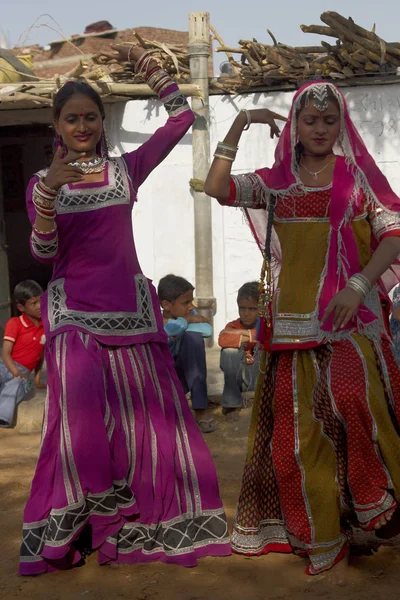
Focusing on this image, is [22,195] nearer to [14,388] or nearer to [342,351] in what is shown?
[14,388]

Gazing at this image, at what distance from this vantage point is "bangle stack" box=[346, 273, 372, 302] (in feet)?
11.6

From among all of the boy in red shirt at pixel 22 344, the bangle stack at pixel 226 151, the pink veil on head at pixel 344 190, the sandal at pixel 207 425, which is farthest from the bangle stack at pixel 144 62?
the boy in red shirt at pixel 22 344

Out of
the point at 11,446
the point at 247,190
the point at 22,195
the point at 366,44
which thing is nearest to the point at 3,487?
the point at 11,446

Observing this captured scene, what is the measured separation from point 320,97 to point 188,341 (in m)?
3.22

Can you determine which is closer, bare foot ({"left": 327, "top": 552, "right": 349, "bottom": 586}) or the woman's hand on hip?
the woman's hand on hip

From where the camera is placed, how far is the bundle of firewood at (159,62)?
27.8 ft

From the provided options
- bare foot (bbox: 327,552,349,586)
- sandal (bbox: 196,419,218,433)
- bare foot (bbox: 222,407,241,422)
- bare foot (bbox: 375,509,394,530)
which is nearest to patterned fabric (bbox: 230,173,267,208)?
bare foot (bbox: 375,509,394,530)

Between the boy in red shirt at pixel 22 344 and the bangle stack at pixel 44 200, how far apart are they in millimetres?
3441

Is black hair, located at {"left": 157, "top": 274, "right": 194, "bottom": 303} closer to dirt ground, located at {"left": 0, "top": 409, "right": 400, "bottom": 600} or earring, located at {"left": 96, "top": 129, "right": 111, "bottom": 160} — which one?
earring, located at {"left": 96, "top": 129, "right": 111, "bottom": 160}

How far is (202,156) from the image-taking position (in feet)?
27.9

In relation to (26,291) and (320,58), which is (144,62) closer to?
(26,291)

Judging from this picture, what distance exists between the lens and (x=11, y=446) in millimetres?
6566

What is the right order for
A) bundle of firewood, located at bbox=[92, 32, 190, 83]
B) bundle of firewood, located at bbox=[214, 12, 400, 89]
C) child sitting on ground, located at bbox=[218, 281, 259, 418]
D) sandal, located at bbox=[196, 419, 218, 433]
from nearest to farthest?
sandal, located at bbox=[196, 419, 218, 433], child sitting on ground, located at bbox=[218, 281, 259, 418], bundle of firewood, located at bbox=[214, 12, 400, 89], bundle of firewood, located at bbox=[92, 32, 190, 83]

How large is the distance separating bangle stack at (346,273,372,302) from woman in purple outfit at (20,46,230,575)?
1.02 metres
